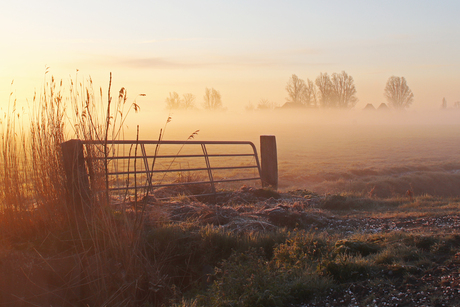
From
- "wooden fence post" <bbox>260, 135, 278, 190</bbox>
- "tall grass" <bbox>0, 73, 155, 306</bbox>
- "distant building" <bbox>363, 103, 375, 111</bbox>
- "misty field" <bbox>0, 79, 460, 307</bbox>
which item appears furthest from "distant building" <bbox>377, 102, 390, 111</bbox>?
"tall grass" <bbox>0, 73, 155, 306</bbox>

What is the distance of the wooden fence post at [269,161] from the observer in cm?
891

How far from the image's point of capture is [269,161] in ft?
29.3

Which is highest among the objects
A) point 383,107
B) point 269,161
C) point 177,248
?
point 383,107

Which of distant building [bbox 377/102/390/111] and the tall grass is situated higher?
distant building [bbox 377/102/390/111]

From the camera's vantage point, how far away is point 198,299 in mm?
3539

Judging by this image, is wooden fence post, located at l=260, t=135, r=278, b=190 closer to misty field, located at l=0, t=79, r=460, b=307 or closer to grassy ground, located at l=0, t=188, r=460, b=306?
misty field, located at l=0, t=79, r=460, b=307

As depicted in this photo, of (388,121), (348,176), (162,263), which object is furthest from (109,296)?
(388,121)

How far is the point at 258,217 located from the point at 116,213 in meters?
2.28

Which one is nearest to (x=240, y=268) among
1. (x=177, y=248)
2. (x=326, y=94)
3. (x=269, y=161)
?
(x=177, y=248)

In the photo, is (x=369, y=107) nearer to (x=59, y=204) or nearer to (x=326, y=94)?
(x=326, y=94)

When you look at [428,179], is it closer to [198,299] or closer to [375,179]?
[375,179]

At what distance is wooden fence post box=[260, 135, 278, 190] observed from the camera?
8906 millimetres

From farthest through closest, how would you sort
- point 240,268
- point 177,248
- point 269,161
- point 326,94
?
point 326,94
point 269,161
point 177,248
point 240,268

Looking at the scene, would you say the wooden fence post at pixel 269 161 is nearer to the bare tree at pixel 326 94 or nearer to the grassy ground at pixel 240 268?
the grassy ground at pixel 240 268
